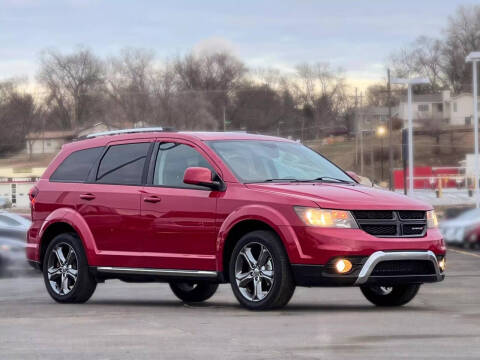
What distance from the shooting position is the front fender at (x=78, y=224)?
12.6 meters

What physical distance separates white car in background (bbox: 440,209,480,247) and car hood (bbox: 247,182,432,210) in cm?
774

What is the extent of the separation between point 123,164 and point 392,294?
116 inches

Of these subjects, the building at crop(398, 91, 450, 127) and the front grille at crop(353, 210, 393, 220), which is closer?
the front grille at crop(353, 210, 393, 220)

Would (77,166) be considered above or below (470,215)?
above

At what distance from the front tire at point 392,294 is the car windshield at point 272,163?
3.49 feet

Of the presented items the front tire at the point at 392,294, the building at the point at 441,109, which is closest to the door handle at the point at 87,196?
the front tire at the point at 392,294

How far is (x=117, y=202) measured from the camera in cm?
1236

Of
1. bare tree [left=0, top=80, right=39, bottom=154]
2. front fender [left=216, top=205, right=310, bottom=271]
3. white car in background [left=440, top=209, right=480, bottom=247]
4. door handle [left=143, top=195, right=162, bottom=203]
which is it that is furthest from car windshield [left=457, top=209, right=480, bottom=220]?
bare tree [left=0, top=80, right=39, bottom=154]

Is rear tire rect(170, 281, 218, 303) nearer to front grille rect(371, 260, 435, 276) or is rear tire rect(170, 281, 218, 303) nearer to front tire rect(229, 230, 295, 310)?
front tire rect(229, 230, 295, 310)

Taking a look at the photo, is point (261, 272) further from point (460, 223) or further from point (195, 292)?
point (460, 223)

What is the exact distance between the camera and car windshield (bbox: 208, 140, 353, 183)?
1170cm

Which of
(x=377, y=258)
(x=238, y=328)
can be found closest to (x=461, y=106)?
(x=377, y=258)

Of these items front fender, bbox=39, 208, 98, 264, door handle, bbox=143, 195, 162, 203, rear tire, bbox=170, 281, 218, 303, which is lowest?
rear tire, bbox=170, 281, 218, 303

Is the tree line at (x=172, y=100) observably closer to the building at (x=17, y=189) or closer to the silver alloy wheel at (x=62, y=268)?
the building at (x=17, y=189)
